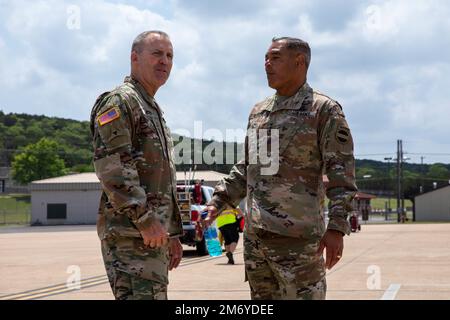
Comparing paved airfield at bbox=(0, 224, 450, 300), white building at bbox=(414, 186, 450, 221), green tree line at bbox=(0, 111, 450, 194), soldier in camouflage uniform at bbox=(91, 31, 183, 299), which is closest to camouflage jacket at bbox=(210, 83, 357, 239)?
soldier in camouflage uniform at bbox=(91, 31, 183, 299)

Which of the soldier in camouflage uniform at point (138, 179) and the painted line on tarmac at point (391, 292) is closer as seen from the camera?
the soldier in camouflage uniform at point (138, 179)

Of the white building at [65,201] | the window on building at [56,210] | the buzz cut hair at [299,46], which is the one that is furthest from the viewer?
the window on building at [56,210]

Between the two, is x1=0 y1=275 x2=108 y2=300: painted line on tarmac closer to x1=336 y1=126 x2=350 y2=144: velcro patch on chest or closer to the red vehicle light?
the red vehicle light

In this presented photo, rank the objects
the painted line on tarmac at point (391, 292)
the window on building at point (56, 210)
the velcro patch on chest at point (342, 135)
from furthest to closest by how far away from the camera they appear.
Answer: the window on building at point (56, 210) → the painted line on tarmac at point (391, 292) → the velcro patch on chest at point (342, 135)

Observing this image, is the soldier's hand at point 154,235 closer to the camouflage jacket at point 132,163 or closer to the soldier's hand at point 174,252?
the camouflage jacket at point 132,163

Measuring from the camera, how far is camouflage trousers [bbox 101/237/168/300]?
3889mm

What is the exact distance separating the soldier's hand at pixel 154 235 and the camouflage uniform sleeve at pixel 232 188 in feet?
3.36

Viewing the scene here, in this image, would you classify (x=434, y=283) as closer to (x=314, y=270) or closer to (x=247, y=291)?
(x=247, y=291)

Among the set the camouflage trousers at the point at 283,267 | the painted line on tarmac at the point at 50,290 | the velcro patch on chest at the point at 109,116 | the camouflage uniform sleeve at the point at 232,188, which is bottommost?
the painted line on tarmac at the point at 50,290

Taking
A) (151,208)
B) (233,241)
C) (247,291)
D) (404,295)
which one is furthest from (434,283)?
(151,208)

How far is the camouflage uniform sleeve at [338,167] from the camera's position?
4.20 metres

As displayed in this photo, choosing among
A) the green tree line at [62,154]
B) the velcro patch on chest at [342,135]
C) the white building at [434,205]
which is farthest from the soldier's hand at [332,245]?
the green tree line at [62,154]

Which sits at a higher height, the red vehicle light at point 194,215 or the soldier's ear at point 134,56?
the soldier's ear at point 134,56

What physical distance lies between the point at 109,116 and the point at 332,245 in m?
1.48
